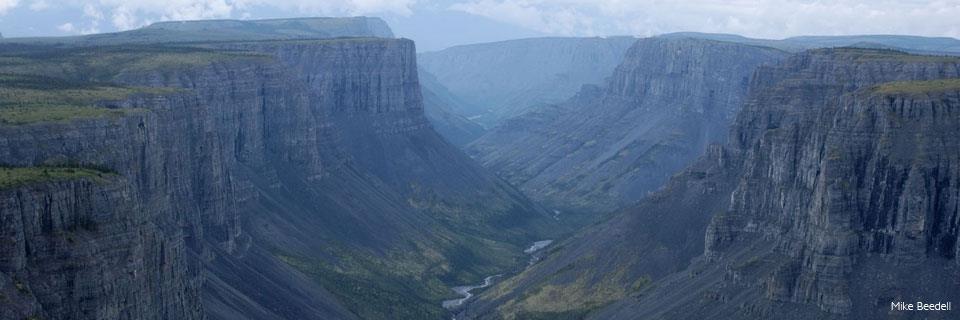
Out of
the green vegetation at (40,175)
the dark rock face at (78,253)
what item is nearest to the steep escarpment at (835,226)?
the dark rock face at (78,253)

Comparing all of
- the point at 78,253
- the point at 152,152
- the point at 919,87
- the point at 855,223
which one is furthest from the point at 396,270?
the point at 78,253

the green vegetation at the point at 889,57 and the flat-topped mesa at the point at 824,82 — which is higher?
the green vegetation at the point at 889,57

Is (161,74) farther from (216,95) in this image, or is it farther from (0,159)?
(0,159)

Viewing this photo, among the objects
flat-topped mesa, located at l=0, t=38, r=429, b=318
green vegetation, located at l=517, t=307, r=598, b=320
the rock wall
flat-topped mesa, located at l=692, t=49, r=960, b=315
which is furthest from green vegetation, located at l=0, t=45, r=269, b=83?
flat-topped mesa, located at l=692, t=49, r=960, b=315

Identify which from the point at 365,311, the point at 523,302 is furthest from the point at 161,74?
the point at 523,302

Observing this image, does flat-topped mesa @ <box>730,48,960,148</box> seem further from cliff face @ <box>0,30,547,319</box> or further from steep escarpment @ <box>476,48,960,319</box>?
cliff face @ <box>0,30,547,319</box>

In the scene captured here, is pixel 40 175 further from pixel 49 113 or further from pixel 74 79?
pixel 74 79

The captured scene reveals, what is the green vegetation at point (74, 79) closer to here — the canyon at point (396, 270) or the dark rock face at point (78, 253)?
the canyon at point (396, 270)
